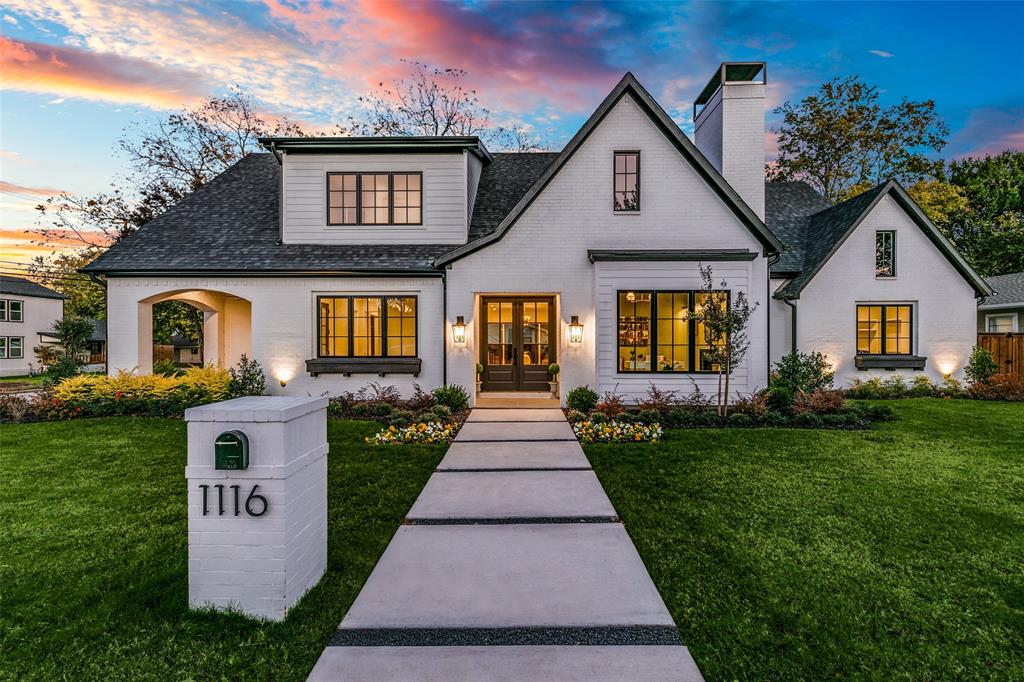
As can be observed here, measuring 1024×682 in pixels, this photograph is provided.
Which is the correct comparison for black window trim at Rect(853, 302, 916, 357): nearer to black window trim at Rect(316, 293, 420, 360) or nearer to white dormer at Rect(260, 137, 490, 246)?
white dormer at Rect(260, 137, 490, 246)

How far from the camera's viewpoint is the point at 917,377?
45.0 feet

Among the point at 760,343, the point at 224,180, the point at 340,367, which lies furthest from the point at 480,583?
the point at 224,180

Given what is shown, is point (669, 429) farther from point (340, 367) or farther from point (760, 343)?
point (340, 367)

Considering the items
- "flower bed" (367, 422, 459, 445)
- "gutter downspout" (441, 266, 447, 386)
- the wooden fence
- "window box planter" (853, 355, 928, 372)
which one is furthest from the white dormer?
the wooden fence

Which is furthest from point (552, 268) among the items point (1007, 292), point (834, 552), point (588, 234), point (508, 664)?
point (1007, 292)

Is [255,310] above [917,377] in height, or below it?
above

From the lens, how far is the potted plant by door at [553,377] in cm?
1234

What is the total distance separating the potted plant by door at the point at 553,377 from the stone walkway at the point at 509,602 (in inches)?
265

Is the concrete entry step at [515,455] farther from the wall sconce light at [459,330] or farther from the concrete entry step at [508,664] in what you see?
the wall sconce light at [459,330]

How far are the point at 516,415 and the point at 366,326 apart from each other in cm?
462

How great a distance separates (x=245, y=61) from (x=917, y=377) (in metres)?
20.9

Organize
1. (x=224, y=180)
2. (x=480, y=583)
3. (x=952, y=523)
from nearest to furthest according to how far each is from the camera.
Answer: (x=480, y=583), (x=952, y=523), (x=224, y=180)

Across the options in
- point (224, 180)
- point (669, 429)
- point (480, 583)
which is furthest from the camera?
point (224, 180)

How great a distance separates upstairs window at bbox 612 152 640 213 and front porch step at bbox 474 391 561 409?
5.02 metres
